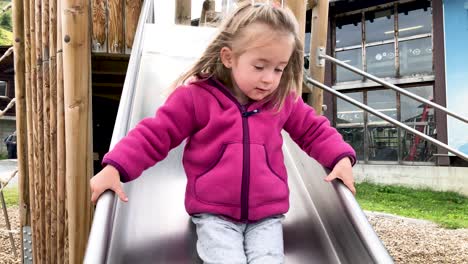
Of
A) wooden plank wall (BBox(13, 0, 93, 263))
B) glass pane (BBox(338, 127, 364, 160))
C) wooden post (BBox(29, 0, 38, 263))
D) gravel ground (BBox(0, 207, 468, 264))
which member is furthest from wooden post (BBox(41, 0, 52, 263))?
glass pane (BBox(338, 127, 364, 160))

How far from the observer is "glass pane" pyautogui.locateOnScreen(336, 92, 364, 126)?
11398 mm

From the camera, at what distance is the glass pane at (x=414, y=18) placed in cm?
1059

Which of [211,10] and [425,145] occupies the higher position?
[211,10]

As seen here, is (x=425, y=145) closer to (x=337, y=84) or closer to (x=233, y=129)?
(x=337, y=84)

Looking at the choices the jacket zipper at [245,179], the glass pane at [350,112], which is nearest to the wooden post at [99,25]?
the jacket zipper at [245,179]

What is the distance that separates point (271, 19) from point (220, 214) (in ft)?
2.28

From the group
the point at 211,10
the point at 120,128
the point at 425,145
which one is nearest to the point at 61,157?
the point at 120,128

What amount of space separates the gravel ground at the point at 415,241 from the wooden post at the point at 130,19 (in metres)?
2.85

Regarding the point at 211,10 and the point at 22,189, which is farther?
the point at 211,10

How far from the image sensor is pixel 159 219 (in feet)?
5.82

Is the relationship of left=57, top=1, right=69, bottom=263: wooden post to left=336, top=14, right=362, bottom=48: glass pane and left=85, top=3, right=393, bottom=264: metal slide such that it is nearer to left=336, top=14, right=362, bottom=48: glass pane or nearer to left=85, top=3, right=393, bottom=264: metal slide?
left=85, top=3, right=393, bottom=264: metal slide

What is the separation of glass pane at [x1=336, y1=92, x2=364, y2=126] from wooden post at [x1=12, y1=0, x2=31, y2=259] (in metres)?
9.01

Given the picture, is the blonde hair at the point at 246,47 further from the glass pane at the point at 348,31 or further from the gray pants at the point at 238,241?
the glass pane at the point at 348,31

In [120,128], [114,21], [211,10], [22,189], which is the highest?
[211,10]
